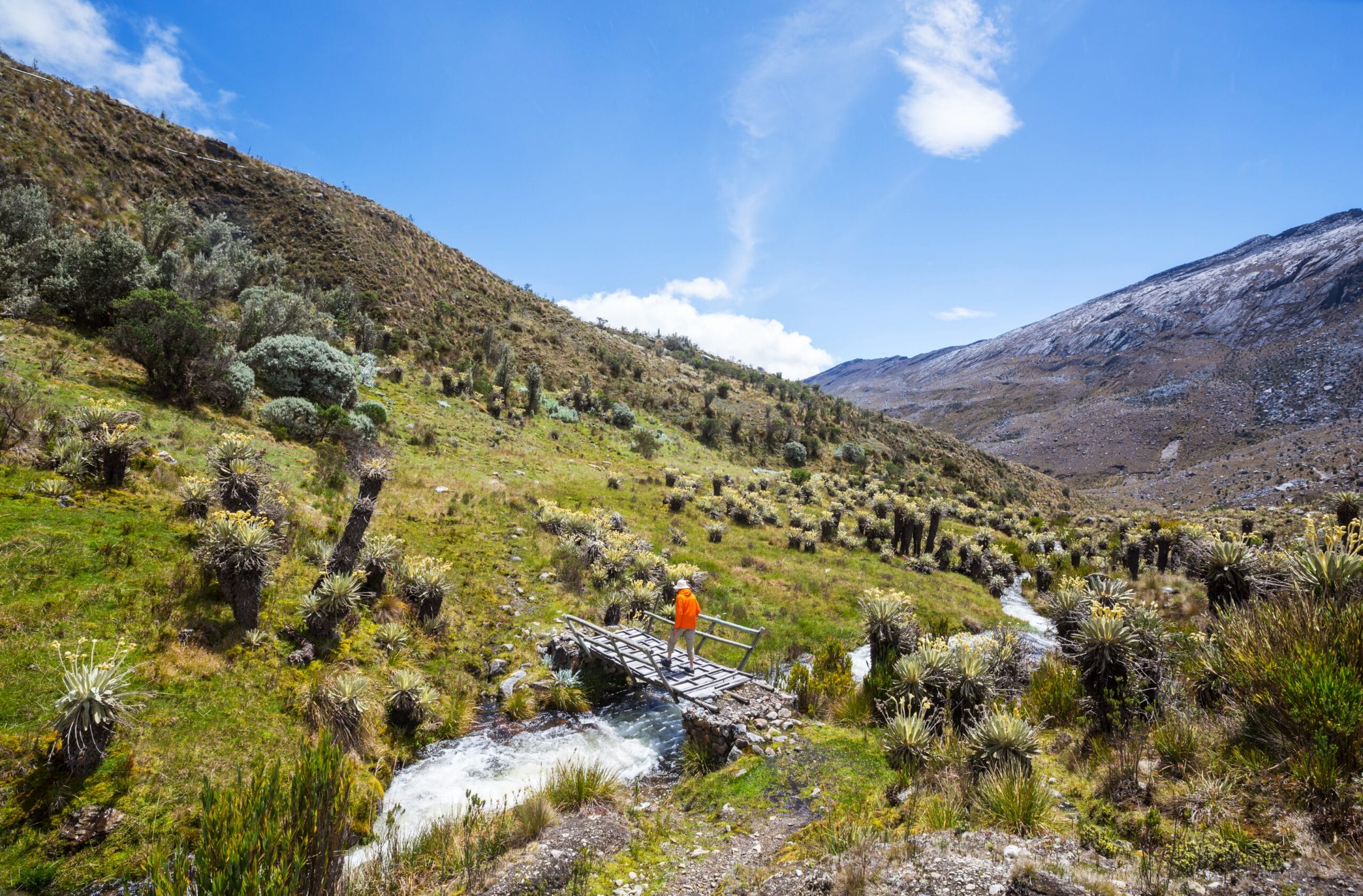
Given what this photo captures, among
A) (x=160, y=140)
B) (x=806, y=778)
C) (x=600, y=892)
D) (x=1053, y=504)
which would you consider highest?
(x=160, y=140)

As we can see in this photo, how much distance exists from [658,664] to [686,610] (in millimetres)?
1141

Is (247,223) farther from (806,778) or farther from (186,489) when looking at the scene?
(806,778)

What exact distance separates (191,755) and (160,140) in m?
51.8

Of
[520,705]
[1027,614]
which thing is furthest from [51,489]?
[1027,614]

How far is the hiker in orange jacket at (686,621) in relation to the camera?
10.6 m

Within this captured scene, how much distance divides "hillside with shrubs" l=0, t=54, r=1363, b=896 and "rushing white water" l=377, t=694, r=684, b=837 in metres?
0.16

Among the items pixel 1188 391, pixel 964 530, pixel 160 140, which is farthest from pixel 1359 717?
pixel 1188 391

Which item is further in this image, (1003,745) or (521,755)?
(521,755)

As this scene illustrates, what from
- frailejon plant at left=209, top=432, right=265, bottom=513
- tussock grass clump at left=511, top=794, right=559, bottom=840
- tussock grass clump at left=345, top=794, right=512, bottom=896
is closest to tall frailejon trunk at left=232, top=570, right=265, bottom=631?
frailejon plant at left=209, top=432, right=265, bottom=513

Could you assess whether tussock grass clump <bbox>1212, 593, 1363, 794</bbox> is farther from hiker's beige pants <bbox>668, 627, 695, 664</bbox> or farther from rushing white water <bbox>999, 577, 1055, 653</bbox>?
rushing white water <bbox>999, 577, 1055, 653</bbox>

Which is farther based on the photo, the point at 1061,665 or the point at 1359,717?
the point at 1061,665

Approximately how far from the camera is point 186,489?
10891 millimetres

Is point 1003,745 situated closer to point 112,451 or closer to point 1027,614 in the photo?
point 112,451

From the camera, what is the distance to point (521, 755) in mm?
8844
